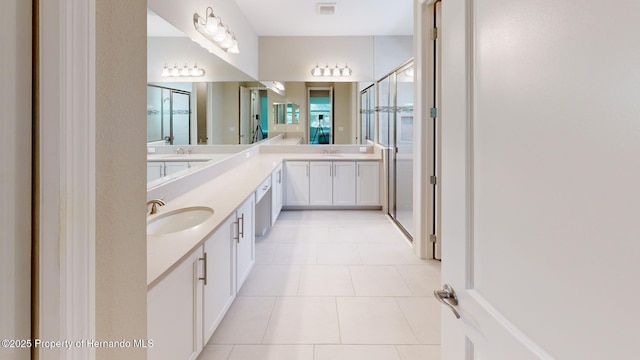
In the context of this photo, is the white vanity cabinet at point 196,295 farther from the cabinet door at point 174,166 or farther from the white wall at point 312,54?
the white wall at point 312,54

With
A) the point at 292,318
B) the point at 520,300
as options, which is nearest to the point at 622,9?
the point at 520,300

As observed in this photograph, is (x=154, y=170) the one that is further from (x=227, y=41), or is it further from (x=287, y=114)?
(x=287, y=114)

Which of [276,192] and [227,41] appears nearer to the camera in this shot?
[227,41]

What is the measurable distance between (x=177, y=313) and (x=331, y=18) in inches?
195

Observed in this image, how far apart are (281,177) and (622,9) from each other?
5.53 m

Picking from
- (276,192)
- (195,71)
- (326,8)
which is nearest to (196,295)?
(195,71)

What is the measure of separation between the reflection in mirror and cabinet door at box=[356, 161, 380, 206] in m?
1.46

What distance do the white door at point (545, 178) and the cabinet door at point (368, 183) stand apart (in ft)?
16.8

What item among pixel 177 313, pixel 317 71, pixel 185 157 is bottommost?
pixel 177 313

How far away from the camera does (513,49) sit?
32.6 inches

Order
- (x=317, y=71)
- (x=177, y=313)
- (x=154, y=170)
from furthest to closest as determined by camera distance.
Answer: (x=317, y=71) < (x=154, y=170) < (x=177, y=313)

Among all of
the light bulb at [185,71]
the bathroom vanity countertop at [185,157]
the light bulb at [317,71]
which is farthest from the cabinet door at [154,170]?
the light bulb at [317,71]

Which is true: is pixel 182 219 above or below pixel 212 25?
below

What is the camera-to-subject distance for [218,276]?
243cm
